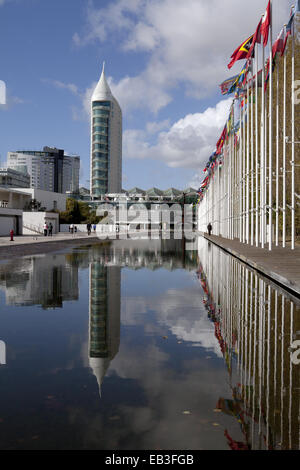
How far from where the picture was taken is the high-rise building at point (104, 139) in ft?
528

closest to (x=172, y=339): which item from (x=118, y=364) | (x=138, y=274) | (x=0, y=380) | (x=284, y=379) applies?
(x=118, y=364)

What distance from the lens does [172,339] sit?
6172mm

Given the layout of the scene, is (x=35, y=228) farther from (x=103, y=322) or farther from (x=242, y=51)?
(x=103, y=322)

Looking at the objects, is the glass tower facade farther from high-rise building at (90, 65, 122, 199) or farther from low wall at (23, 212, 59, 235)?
low wall at (23, 212, 59, 235)

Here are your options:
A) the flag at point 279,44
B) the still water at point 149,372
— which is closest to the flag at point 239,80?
the flag at point 279,44

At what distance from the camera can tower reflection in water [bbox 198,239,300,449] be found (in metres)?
3.33

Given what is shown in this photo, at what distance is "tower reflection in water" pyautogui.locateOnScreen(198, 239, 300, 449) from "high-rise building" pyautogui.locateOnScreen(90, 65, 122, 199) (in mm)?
156436

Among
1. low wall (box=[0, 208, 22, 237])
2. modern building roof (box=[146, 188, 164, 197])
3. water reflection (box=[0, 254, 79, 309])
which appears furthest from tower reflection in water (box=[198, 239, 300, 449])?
modern building roof (box=[146, 188, 164, 197])

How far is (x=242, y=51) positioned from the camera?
2609cm

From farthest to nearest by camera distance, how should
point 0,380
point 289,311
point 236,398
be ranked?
1. point 289,311
2. point 0,380
3. point 236,398

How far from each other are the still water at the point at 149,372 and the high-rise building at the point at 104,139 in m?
157

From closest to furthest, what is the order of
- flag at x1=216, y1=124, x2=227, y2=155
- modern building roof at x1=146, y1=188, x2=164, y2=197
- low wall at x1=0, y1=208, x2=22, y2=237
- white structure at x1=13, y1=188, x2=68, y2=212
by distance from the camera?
flag at x1=216, y1=124, x2=227, y2=155 < low wall at x1=0, y1=208, x2=22, y2=237 < white structure at x1=13, y1=188, x2=68, y2=212 < modern building roof at x1=146, y1=188, x2=164, y2=197

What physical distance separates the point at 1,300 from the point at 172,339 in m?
4.51
